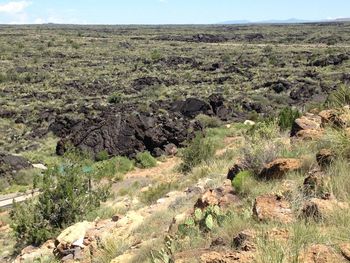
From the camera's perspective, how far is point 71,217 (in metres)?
10.2

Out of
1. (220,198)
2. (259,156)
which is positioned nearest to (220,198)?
(220,198)

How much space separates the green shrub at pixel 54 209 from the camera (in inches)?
384

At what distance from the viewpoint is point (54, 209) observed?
10258mm

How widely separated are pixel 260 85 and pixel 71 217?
3359cm

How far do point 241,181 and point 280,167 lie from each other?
591mm

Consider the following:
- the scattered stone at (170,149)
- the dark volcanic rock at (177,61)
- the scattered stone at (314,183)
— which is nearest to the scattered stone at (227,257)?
the scattered stone at (314,183)

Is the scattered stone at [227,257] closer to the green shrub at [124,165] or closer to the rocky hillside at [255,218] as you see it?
the rocky hillside at [255,218]

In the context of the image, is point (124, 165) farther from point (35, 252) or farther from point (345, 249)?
point (345, 249)

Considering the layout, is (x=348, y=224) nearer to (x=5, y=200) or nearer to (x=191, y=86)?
(x=5, y=200)

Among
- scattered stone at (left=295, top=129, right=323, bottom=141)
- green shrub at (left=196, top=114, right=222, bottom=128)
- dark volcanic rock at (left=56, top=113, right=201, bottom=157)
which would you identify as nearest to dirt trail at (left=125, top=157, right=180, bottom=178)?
dark volcanic rock at (left=56, top=113, right=201, bottom=157)

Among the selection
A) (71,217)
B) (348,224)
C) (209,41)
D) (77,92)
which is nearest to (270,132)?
(71,217)

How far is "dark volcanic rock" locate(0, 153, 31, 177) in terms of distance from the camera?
19641mm

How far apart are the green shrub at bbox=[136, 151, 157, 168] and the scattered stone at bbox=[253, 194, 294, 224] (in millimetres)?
14710

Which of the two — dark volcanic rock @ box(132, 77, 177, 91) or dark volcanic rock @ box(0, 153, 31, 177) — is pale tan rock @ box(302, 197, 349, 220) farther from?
dark volcanic rock @ box(132, 77, 177, 91)
